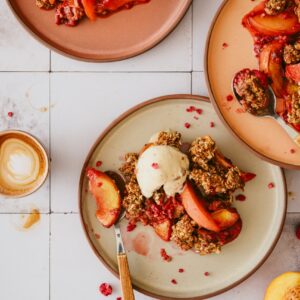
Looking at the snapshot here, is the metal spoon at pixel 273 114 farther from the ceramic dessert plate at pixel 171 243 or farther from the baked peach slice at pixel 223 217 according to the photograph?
the baked peach slice at pixel 223 217

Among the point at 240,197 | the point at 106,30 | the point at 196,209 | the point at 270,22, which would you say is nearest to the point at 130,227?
the point at 196,209

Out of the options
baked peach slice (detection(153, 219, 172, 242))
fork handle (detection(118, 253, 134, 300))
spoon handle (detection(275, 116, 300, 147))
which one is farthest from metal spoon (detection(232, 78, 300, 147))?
fork handle (detection(118, 253, 134, 300))

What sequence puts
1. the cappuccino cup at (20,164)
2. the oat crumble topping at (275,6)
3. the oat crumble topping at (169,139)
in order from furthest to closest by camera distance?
the cappuccino cup at (20,164)
the oat crumble topping at (169,139)
the oat crumble topping at (275,6)

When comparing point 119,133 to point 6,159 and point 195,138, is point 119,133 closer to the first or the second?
point 195,138

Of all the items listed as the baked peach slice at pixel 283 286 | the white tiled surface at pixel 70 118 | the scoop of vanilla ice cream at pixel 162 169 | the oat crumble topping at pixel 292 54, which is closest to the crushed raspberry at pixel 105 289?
the white tiled surface at pixel 70 118

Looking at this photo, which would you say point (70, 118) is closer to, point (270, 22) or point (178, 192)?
point (178, 192)

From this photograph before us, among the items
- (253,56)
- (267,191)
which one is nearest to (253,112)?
(253,56)
